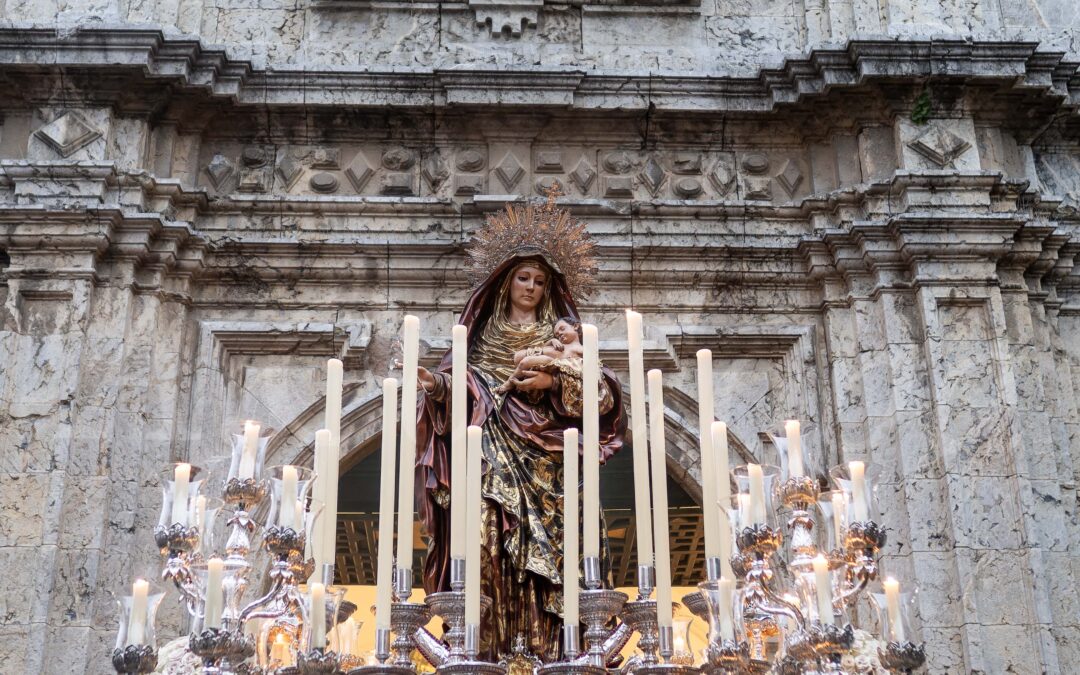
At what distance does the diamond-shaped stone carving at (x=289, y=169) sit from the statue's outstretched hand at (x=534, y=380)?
350cm

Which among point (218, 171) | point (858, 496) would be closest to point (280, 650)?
point (858, 496)

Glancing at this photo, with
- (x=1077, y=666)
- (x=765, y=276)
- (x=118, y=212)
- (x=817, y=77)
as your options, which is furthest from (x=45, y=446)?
(x=1077, y=666)

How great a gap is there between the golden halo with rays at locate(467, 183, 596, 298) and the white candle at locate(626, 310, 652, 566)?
5.47 ft

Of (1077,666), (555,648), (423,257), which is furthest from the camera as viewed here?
(423,257)

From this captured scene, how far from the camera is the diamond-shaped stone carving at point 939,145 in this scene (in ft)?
25.7

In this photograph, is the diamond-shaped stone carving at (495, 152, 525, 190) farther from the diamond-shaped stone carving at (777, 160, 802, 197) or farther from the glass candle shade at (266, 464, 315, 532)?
the glass candle shade at (266, 464, 315, 532)

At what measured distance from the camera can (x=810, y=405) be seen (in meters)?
7.70

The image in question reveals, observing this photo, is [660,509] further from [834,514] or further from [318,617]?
[318,617]

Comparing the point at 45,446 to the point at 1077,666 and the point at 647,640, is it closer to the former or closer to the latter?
the point at 647,640

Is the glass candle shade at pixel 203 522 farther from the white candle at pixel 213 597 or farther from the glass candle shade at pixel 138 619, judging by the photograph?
the white candle at pixel 213 597

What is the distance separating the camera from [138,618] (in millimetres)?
3615

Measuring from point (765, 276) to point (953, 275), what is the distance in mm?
1080

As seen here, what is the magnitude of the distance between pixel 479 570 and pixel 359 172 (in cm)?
492

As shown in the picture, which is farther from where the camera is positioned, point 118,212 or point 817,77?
point 817,77
